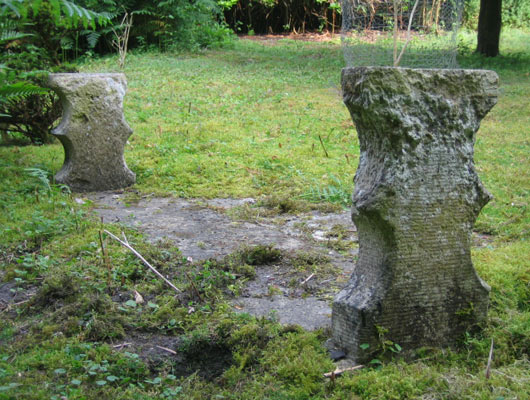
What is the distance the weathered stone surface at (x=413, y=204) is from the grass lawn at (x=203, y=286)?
17cm

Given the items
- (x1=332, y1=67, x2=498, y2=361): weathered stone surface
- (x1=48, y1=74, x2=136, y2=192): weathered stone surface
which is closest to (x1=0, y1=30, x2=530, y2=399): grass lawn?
(x1=332, y1=67, x2=498, y2=361): weathered stone surface

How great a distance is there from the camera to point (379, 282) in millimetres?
2924

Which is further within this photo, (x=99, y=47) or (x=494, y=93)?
(x=99, y=47)

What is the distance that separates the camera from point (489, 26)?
1409 cm

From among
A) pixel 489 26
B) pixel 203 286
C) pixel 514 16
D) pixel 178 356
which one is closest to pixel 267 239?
pixel 203 286

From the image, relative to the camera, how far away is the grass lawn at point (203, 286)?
2727mm

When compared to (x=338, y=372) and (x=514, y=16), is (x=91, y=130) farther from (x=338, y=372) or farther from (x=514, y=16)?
(x=514, y=16)

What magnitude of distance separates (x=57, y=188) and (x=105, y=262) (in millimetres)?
2289

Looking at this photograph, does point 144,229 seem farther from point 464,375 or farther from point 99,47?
point 99,47

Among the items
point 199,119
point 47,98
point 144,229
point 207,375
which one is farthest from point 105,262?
point 199,119

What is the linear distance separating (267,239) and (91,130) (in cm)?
254

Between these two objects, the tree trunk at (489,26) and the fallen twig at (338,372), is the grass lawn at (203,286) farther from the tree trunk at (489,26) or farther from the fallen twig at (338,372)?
the tree trunk at (489,26)

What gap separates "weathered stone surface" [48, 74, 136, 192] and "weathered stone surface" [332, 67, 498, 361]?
12.9 feet

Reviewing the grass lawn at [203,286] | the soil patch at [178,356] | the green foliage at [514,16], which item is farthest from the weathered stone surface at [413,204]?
the green foliage at [514,16]
